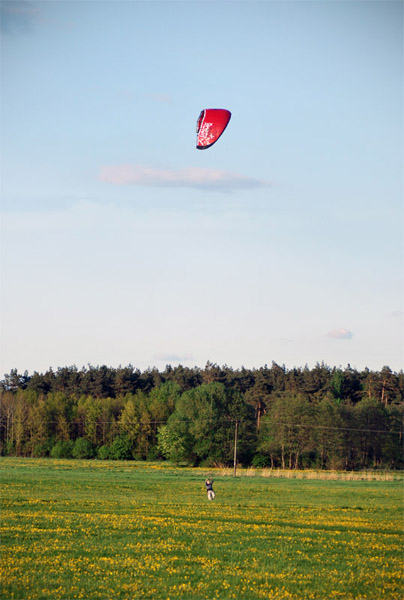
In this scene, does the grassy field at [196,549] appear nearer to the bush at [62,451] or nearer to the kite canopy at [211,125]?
the kite canopy at [211,125]

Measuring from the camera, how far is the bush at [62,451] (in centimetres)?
11344

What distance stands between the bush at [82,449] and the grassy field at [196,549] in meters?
75.4

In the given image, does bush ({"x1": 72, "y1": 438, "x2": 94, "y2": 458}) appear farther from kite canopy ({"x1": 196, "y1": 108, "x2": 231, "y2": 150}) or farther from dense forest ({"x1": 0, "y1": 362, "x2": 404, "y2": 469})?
kite canopy ({"x1": 196, "y1": 108, "x2": 231, "y2": 150})

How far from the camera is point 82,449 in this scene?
11150cm

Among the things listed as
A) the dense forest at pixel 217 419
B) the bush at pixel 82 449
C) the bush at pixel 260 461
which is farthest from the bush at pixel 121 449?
the bush at pixel 260 461

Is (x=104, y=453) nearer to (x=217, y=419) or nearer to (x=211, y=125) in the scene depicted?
(x=217, y=419)

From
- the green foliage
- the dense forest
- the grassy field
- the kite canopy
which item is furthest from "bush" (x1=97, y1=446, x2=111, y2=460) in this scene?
the kite canopy

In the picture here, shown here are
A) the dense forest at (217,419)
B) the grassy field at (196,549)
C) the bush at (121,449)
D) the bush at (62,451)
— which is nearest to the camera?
the grassy field at (196,549)

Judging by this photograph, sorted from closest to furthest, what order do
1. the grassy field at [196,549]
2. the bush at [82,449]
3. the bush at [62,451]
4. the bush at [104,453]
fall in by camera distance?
the grassy field at [196,549], the bush at [82,449], the bush at [104,453], the bush at [62,451]

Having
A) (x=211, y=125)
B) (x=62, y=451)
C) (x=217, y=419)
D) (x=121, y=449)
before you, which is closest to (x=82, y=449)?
(x=62, y=451)

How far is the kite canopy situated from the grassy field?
15546 millimetres

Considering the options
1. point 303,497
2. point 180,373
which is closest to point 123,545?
point 303,497

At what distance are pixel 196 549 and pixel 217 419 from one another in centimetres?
7253

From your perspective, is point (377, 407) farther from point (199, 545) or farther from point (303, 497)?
point (199, 545)
